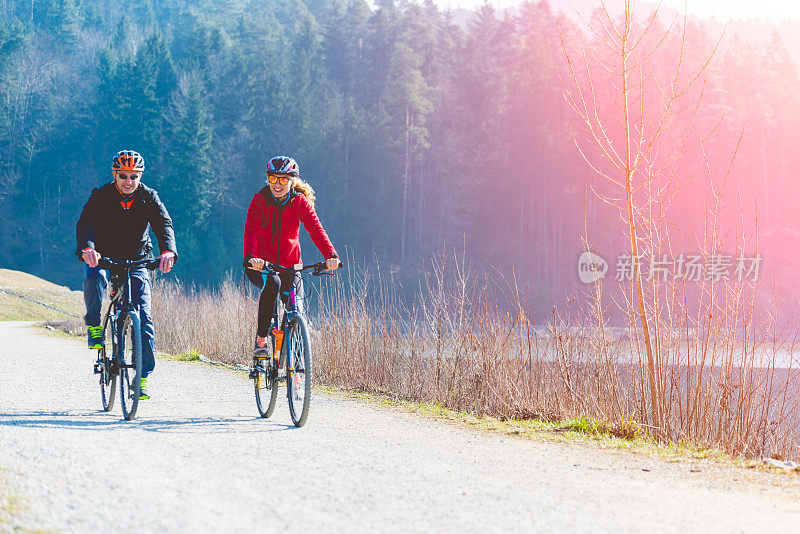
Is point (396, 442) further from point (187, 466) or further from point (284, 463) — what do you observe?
point (187, 466)

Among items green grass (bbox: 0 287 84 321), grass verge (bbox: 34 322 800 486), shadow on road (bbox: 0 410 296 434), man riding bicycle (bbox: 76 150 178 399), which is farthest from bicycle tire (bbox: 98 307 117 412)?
green grass (bbox: 0 287 84 321)

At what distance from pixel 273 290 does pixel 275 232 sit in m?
0.45

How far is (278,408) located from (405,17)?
5717cm

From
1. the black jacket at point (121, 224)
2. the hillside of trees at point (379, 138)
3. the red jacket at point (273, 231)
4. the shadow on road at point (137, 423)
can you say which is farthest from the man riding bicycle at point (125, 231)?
the hillside of trees at point (379, 138)

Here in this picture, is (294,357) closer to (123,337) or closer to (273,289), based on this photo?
(273,289)

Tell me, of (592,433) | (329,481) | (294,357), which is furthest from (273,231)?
(592,433)

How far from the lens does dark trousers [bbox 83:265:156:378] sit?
20.0 ft

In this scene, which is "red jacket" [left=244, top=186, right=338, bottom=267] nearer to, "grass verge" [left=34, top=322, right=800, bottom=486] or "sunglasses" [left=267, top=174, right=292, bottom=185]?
"sunglasses" [left=267, top=174, right=292, bottom=185]

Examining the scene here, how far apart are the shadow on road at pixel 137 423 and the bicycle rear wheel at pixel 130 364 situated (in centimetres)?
14

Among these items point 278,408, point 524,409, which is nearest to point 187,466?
point 278,408

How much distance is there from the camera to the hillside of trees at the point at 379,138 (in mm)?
49000

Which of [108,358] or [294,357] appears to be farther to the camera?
[108,358]

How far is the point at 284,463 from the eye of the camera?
15.0 feet

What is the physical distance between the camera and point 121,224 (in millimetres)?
6184
